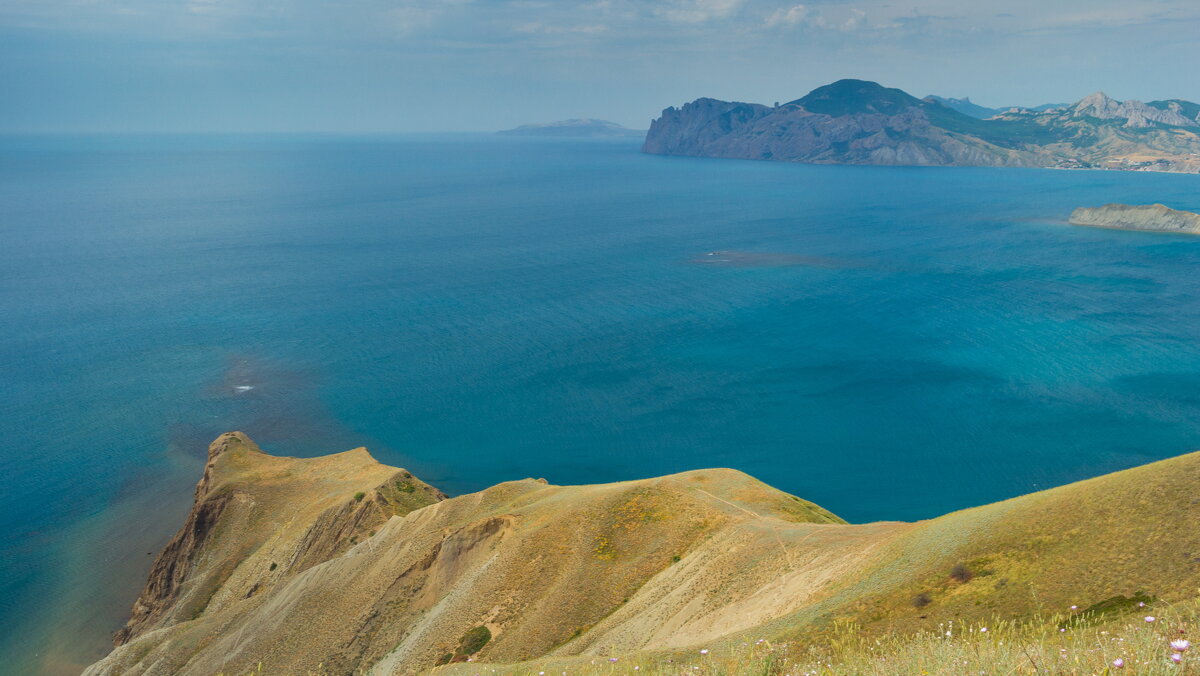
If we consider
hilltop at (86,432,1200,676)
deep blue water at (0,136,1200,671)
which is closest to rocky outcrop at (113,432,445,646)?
hilltop at (86,432,1200,676)

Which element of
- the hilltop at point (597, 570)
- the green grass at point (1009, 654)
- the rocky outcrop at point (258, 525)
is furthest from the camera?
the rocky outcrop at point (258, 525)

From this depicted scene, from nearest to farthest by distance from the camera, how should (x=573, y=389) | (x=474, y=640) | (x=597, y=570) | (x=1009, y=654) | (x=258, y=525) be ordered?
(x=1009, y=654) < (x=474, y=640) < (x=597, y=570) < (x=258, y=525) < (x=573, y=389)

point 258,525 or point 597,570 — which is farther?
point 258,525

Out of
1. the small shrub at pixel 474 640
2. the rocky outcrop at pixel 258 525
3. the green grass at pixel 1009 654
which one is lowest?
the rocky outcrop at pixel 258 525

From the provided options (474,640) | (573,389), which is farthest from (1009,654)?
(573,389)

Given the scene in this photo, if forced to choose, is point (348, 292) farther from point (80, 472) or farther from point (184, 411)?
point (80, 472)

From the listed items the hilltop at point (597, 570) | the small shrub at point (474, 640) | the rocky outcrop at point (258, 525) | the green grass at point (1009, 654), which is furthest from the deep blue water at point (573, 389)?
the green grass at point (1009, 654)

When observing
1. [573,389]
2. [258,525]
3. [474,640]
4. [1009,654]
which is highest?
[1009,654]

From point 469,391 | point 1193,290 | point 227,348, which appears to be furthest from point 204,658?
point 1193,290

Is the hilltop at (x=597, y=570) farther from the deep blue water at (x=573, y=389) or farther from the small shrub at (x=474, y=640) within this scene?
the deep blue water at (x=573, y=389)

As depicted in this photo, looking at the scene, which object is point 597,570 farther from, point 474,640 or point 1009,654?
point 1009,654
